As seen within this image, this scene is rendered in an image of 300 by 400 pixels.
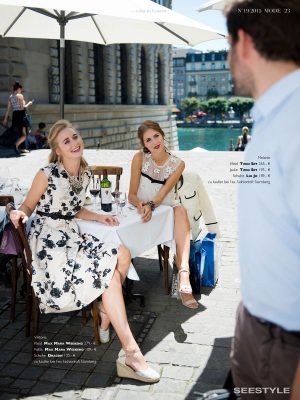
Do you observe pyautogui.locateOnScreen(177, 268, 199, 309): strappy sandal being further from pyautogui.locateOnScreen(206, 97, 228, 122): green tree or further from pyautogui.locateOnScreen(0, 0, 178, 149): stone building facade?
pyautogui.locateOnScreen(206, 97, 228, 122): green tree

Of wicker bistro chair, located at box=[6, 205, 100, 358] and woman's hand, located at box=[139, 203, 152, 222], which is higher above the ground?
woman's hand, located at box=[139, 203, 152, 222]

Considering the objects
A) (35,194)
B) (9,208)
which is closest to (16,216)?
(9,208)

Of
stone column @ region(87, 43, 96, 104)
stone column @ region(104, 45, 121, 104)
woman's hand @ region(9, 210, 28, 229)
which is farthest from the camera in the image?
stone column @ region(104, 45, 121, 104)

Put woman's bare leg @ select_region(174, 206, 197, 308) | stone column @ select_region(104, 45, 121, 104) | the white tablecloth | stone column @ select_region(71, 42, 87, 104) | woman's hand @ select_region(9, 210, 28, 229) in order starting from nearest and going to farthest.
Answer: woman's hand @ select_region(9, 210, 28, 229), the white tablecloth, woman's bare leg @ select_region(174, 206, 197, 308), stone column @ select_region(71, 42, 87, 104), stone column @ select_region(104, 45, 121, 104)

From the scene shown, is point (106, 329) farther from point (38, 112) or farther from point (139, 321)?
point (38, 112)

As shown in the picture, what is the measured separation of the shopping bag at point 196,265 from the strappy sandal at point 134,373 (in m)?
1.44

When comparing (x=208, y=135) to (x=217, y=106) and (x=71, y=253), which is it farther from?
(x=71, y=253)

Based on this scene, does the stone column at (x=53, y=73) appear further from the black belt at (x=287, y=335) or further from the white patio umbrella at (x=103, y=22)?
the black belt at (x=287, y=335)

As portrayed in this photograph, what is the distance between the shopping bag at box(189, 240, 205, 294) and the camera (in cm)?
438

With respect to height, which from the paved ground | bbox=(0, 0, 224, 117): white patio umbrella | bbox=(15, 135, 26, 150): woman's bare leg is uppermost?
bbox=(0, 0, 224, 117): white patio umbrella

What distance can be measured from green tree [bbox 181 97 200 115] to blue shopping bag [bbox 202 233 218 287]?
4283 inches

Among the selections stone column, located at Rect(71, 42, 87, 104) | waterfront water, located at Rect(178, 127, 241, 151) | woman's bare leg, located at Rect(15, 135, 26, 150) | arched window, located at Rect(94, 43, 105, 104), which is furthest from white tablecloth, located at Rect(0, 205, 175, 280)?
waterfront water, located at Rect(178, 127, 241, 151)

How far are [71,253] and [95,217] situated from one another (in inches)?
16.7

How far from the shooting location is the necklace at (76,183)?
12.1ft
